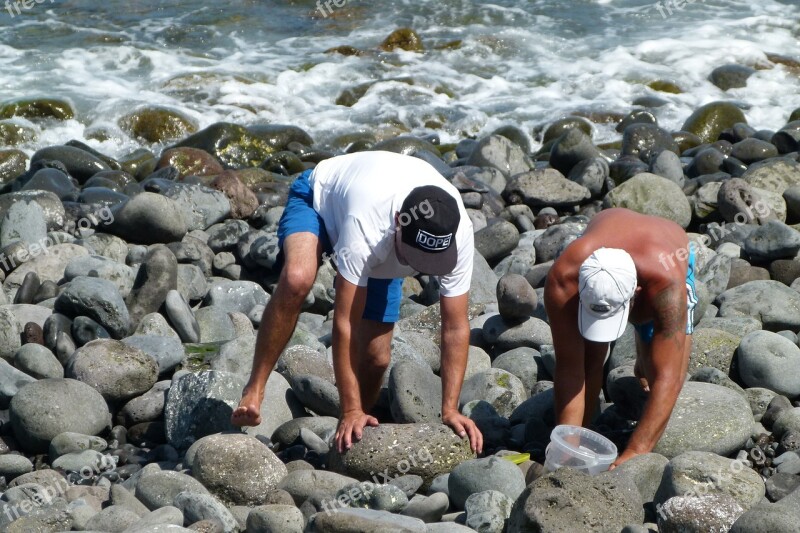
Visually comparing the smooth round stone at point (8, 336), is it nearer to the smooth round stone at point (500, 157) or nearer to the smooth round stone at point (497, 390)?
the smooth round stone at point (497, 390)

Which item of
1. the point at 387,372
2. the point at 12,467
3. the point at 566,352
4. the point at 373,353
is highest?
the point at 566,352

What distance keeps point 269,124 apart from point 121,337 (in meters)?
6.28

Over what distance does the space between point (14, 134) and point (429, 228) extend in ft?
29.4

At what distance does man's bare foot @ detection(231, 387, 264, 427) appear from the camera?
4.44 m

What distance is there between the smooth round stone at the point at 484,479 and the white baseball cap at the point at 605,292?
60 cm

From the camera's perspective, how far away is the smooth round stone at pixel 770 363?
17.0 ft

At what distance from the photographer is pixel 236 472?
4.23m

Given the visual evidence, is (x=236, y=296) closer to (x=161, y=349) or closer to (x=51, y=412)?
(x=161, y=349)

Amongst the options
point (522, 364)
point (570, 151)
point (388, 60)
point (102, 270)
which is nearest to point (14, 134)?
point (388, 60)

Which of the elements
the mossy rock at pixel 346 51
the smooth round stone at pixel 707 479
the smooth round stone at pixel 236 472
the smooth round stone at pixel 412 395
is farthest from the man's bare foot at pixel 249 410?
the mossy rock at pixel 346 51

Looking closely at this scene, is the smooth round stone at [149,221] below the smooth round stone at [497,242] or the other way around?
the other way around

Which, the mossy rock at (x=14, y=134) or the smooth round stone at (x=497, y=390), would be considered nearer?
the smooth round stone at (x=497, y=390)

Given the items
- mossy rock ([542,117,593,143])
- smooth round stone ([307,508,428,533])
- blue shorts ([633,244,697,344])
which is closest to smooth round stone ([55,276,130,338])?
smooth round stone ([307,508,428,533])

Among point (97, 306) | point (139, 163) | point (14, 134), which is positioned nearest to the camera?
point (97, 306)
